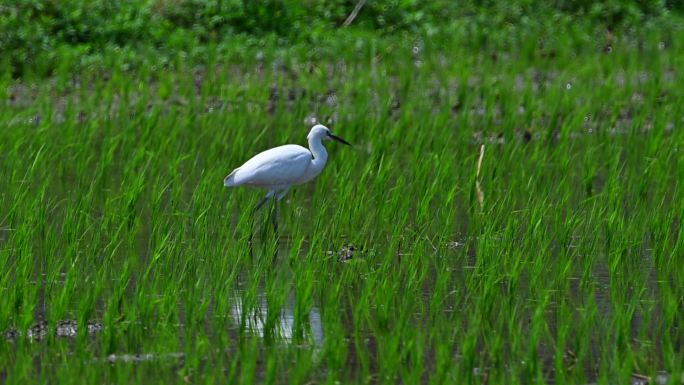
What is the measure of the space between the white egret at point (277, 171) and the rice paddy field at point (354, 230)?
184 millimetres

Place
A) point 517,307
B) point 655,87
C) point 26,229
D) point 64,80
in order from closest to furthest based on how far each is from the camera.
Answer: point 517,307
point 26,229
point 655,87
point 64,80

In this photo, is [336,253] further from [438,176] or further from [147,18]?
[147,18]

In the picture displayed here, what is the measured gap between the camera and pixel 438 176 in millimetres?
9344

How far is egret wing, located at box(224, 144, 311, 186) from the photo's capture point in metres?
9.00

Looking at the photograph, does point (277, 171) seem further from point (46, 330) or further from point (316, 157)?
point (46, 330)

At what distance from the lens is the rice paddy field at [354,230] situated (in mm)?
6137

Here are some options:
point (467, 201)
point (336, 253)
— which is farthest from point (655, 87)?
point (336, 253)

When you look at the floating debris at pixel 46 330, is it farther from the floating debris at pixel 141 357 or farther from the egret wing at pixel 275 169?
the egret wing at pixel 275 169

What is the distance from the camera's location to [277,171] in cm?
902

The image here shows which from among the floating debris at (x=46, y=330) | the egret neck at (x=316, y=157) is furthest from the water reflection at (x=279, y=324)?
the egret neck at (x=316, y=157)

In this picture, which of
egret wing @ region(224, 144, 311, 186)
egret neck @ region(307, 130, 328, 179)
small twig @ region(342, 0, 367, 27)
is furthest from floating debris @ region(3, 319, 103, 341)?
small twig @ region(342, 0, 367, 27)

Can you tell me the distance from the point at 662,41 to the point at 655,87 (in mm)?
3197

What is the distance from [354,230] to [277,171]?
65 centimetres

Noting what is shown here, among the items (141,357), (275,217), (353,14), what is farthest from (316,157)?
(353,14)
